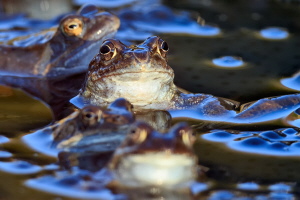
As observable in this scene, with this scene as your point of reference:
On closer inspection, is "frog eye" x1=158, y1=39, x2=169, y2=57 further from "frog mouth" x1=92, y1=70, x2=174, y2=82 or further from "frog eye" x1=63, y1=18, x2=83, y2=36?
"frog eye" x1=63, y1=18, x2=83, y2=36

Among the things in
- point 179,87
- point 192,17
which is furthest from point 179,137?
point 192,17

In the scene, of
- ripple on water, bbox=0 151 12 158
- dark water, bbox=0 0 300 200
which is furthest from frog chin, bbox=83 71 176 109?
ripple on water, bbox=0 151 12 158

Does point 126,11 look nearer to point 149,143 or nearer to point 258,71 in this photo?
point 258,71

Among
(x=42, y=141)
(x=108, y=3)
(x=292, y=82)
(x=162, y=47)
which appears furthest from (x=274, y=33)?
(x=42, y=141)

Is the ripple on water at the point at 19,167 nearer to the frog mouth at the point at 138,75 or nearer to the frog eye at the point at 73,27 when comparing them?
the frog mouth at the point at 138,75

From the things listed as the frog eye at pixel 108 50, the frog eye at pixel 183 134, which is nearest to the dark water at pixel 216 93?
the frog eye at pixel 183 134

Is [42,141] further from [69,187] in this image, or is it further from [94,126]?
[69,187]
